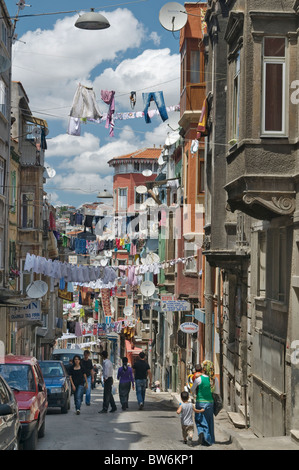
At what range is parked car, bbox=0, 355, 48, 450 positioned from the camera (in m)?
14.6

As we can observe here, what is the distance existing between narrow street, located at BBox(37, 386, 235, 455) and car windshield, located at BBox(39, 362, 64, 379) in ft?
3.58

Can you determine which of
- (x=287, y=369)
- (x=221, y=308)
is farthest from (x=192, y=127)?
(x=287, y=369)

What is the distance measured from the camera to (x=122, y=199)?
299 ft

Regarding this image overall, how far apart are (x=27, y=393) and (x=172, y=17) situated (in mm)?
10118

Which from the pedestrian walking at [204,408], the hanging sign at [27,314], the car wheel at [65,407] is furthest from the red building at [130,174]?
the pedestrian walking at [204,408]

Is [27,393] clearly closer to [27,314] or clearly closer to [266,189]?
[266,189]

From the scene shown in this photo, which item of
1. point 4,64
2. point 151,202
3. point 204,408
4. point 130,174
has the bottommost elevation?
point 204,408

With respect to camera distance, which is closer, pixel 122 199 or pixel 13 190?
pixel 13 190

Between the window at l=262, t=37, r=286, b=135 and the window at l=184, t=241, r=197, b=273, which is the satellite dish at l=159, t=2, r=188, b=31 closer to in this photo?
the window at l=262, t=37, r=286, b=135

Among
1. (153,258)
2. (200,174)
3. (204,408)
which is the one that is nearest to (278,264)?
(204,408)

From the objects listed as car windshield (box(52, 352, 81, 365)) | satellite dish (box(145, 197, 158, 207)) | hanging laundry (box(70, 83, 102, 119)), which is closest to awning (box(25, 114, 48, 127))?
satellite dish (box(145, 197, 158, 207))

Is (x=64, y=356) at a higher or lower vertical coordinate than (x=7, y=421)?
lower

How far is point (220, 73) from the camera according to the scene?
2359 centimetres

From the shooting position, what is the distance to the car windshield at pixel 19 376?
16.5 metres
